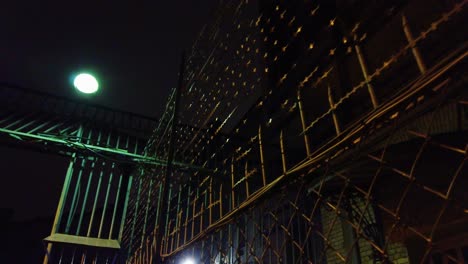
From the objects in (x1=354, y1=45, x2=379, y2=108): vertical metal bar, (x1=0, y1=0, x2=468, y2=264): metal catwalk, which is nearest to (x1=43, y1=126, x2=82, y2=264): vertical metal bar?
(x1=0, y1=0, x2=468, y2=264): metal catwalk

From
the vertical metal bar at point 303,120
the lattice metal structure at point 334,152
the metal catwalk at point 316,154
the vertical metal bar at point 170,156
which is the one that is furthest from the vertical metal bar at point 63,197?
the vertical metal bar at point 303,120

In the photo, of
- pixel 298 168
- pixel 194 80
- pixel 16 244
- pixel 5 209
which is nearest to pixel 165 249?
pixel 194 80

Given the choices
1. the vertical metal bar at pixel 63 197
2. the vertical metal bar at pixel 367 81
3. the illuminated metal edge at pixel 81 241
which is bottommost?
the vertical metal bar at pixel 367 81

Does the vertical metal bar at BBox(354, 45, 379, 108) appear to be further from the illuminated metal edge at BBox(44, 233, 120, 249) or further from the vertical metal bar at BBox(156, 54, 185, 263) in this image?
the illuminated metal edge at BBox(44, 233, 120, 249)

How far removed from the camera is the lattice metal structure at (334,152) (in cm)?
110

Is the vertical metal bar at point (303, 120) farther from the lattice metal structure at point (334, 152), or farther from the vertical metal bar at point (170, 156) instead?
the vertical metal bar at point (170, 156)

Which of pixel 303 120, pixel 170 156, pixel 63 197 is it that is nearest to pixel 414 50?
pixel 303 120

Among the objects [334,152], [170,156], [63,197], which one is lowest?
[334,152]

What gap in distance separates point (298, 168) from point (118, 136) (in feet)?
20.4

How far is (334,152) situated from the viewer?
129 cm

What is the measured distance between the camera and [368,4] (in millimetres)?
5535

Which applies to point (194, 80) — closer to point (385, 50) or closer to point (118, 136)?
point (385, 50)

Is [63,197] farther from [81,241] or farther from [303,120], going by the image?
[303,120]

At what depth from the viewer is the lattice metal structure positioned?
110 cm
